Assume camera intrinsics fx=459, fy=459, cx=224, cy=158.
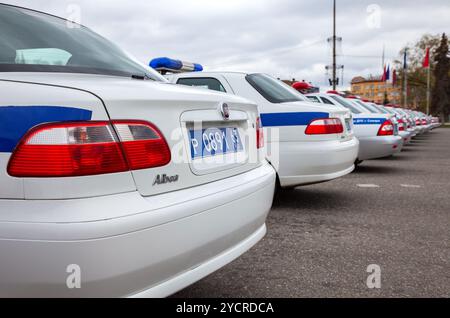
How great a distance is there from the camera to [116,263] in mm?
1477

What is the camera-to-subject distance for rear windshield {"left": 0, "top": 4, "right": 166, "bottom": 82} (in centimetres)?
194

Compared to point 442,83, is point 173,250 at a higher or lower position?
lower

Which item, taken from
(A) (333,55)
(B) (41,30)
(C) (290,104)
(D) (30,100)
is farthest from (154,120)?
(A) (333,55)

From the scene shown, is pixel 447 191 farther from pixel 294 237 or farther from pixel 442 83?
pixel 442 83

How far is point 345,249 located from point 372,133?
502 cm

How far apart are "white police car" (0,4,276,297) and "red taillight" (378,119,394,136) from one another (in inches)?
253

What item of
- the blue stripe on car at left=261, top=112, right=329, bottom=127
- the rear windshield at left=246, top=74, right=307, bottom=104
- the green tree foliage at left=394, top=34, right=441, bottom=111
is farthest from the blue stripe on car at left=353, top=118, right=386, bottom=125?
the green tree foliage at left=394, top=34, right=441, bottom=111

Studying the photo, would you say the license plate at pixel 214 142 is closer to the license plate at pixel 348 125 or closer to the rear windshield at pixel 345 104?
the license plate at pixel 348 125

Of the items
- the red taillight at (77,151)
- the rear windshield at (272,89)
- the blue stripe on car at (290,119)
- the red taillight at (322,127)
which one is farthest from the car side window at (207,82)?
the red taillight at (77,151)

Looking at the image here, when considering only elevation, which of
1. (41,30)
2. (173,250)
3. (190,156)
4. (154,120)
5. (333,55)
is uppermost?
(333,55)

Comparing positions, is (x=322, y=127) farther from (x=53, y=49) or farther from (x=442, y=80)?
(x=442, y=80)

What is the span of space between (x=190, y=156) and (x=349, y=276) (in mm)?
1441

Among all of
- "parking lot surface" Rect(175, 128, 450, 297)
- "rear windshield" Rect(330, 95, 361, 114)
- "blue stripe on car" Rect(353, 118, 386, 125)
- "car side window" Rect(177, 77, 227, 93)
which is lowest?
"parking lot surface" Rect(175, 128, 450, 297)

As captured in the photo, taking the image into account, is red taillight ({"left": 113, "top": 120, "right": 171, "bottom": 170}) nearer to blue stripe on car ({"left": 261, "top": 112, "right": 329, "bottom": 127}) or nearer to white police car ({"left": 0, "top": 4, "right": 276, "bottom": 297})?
white police car ({"left": 0, "top": 4, "right": 276, "bottom": 297})
